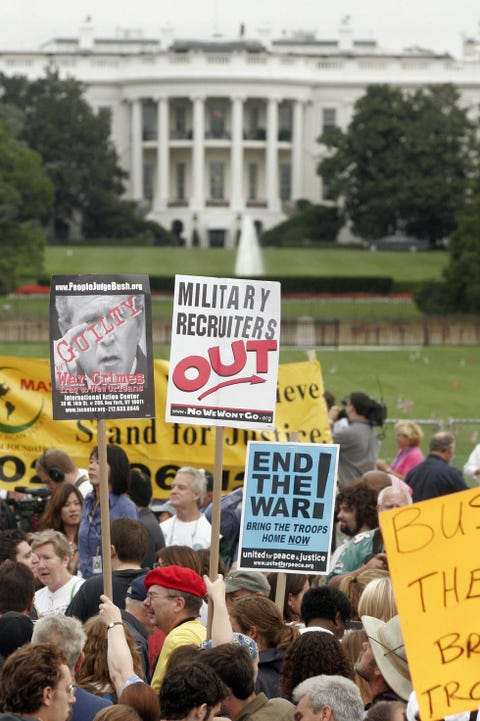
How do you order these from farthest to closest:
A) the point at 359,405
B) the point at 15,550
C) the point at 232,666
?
the point at 359,405
the point at 15,550
the point at 232,666

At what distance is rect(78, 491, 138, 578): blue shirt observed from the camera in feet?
32.0

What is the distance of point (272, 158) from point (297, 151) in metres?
1.66

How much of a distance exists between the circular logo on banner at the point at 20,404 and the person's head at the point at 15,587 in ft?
18.7

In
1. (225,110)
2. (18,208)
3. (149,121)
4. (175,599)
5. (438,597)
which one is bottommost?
(18,208)

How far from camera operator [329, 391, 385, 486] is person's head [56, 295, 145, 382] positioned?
519 cm

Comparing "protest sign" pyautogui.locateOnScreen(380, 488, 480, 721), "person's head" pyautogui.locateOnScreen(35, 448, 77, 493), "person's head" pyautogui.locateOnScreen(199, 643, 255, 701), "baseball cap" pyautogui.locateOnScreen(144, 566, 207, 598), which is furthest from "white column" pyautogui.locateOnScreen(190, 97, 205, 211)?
"protest sign" pyautogui.locateOnScreen(380, 488, 480, 721)

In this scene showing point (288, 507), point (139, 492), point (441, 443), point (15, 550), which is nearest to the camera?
point (288, 507)

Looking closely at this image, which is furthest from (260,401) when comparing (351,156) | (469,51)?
(469,51)

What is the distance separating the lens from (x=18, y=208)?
5772 centimetres

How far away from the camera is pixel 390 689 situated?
648 cm

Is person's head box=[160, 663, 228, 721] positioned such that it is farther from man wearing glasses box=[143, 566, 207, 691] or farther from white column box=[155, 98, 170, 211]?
white column box=[155, 98, 170, 211]

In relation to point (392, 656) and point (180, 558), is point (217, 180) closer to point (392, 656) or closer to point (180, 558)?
point (180, 558)

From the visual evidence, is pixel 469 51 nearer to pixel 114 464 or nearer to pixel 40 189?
pixel 40 189

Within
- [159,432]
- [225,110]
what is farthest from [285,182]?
[159,432]
